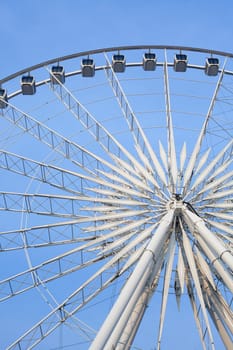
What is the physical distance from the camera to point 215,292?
2248cm

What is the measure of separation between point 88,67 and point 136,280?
1725 centimetres

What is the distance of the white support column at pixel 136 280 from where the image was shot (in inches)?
607

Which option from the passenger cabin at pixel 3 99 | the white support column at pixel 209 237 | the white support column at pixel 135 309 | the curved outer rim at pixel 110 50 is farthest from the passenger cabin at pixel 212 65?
the white support column at pixel 135 309

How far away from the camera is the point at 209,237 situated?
779 inches

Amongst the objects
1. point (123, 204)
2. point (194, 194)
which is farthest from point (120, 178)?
point (194, 194)

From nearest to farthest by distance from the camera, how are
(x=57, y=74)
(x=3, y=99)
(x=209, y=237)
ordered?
1. (x=209, y=237)
2. (x=3, y=99)
3. (x=57, y=74)

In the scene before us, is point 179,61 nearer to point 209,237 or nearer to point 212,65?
point 212,65

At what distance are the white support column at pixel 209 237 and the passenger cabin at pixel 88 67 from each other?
12.6 metres

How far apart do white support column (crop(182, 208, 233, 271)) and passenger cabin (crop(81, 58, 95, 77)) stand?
12558 millimetres

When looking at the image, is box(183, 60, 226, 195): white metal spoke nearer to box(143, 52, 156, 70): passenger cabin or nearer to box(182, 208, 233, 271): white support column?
box(182, 208, 233, 271): white support column

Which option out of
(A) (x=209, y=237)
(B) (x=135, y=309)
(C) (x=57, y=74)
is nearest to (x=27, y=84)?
(C) (x=57, y=74)

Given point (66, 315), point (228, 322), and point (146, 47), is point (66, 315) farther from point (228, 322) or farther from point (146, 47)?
point (146, 47)

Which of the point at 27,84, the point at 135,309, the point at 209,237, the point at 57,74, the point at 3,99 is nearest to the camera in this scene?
the point at 209,237

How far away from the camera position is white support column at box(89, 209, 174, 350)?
1542 centimetres
